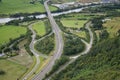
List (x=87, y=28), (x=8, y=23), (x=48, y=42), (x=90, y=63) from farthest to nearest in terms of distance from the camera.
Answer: (x=8, y=23)
(x=87, y=28)
(x=48, y=42)
(x=90, y=63)

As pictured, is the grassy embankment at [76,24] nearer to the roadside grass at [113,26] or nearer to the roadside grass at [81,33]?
the roadside grass at [81,33]

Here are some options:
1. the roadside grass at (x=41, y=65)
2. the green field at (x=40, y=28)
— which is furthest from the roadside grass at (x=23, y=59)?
the green field at (x=40, y=28)

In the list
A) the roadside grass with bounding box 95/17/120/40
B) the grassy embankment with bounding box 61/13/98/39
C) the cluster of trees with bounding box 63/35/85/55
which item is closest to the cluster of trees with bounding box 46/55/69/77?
the cluster of trees with bounding box 63/35/85/55

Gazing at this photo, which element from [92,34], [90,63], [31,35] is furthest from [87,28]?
[90,63]

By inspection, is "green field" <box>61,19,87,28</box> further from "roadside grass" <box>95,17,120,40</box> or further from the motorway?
"roadside grass" <box>95,17,120,40</box>

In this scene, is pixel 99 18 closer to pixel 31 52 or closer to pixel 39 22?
pixel 39 22

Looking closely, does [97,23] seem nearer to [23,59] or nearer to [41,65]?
[23,59]

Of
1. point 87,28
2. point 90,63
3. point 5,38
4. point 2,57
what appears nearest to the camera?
point 90,63
